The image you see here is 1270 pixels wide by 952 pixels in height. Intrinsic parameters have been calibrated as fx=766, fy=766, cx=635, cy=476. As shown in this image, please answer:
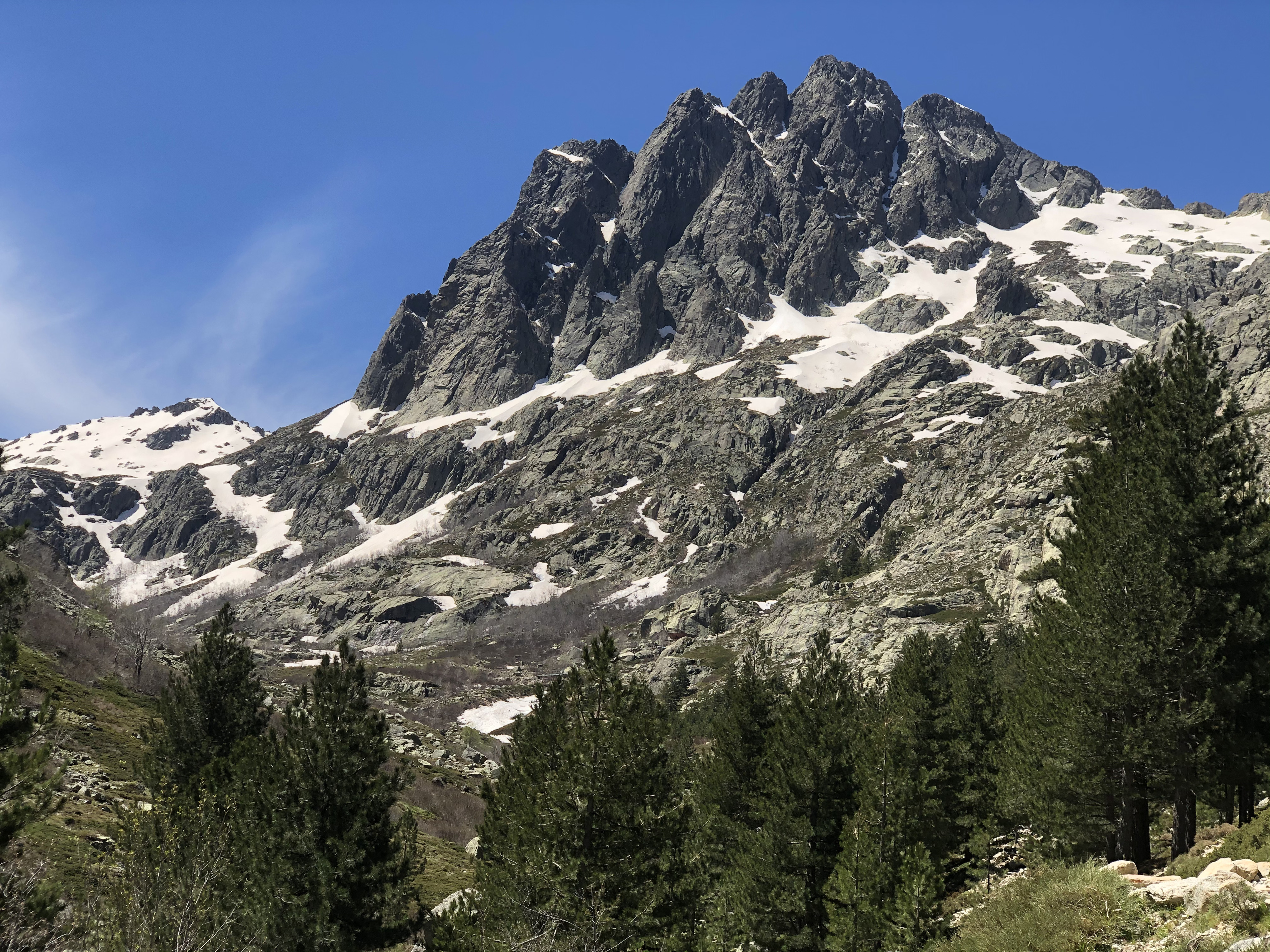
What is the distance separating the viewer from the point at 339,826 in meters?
21.5

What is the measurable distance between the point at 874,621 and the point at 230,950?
105675mm

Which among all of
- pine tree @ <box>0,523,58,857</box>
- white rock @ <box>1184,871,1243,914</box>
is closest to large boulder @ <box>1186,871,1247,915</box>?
white rock @ <box>1184,871,1243,914</box>

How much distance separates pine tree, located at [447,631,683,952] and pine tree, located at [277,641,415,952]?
10.8ft

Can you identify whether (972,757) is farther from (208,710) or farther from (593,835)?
(208,710)

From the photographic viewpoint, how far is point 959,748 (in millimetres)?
31375

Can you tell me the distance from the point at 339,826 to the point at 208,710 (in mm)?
17702

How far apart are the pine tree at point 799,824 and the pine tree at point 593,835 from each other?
312 inches

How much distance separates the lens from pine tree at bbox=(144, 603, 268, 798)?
33781 millimetres

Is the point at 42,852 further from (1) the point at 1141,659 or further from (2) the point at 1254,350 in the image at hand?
(2) the point at 1254,350

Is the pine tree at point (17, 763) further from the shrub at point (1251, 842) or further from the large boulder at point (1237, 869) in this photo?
the shrub at point (1251, 842)

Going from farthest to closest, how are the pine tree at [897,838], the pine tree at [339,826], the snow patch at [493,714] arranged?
the snow patch at [493,714], the pine tree at [339,826], the pine tree at [897,838]

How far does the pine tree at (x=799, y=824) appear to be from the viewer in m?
24.6

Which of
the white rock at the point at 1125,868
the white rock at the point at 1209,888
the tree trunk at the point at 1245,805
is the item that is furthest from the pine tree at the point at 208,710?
the tree trunk at the point at 1245,805

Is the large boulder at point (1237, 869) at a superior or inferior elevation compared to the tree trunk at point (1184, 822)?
superior
